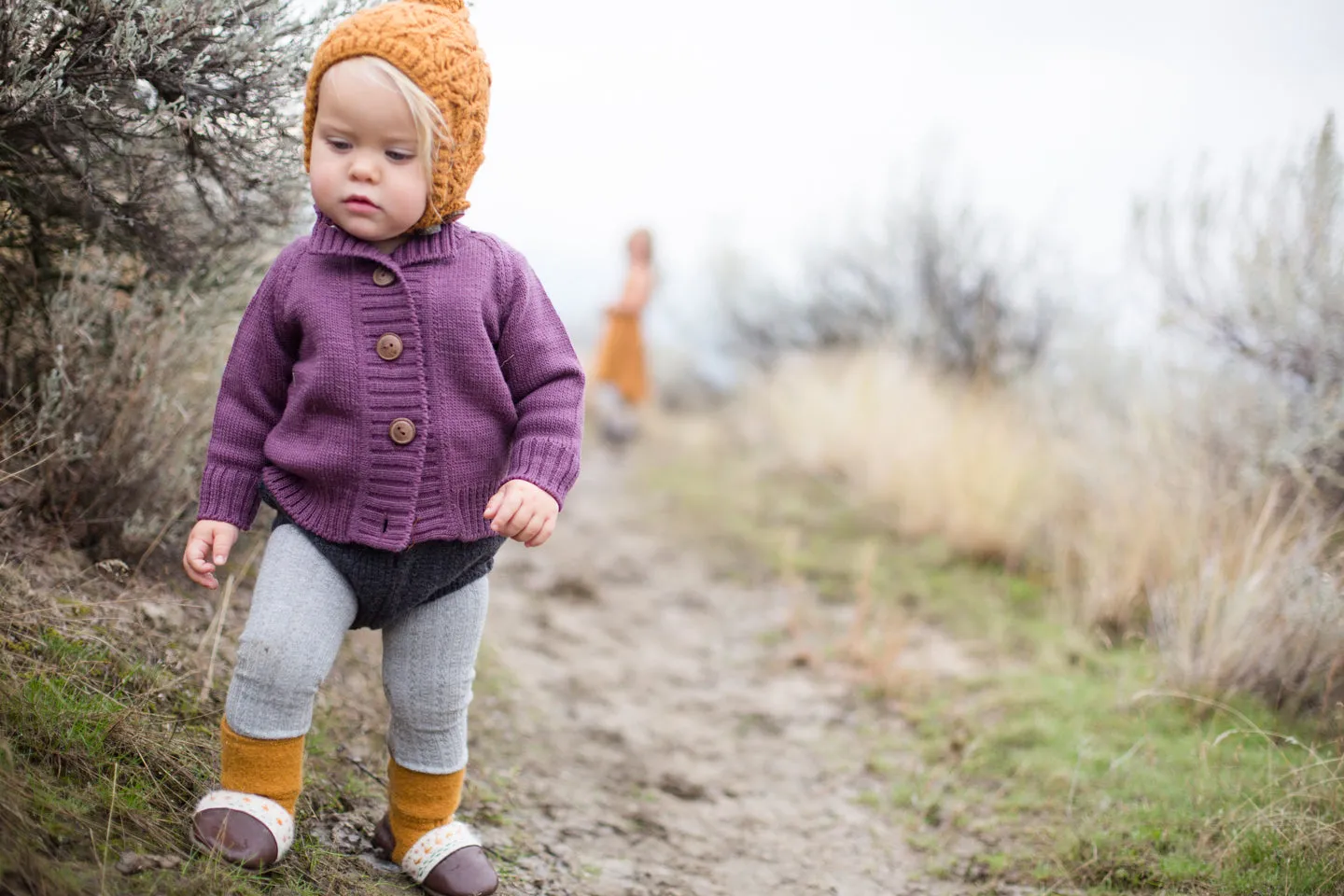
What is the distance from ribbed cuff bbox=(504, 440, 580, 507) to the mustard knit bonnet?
471mm

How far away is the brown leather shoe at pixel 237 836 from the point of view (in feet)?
5.93

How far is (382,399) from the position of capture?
1.89m

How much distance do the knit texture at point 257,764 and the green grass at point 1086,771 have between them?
1.71 m

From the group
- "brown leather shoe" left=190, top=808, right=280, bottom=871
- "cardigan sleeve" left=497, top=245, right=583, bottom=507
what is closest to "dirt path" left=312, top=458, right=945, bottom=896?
"brown leather shoe" left=190, top=808, right=280, bottom=871

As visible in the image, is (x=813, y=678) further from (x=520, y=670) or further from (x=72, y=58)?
(x=72, y=58)

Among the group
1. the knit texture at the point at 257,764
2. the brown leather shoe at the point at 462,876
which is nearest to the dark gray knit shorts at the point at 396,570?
the knit texture at the point at 257,764

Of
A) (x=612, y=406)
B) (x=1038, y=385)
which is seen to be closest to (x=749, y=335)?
(x=612, y=406)

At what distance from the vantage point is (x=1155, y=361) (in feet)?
16.0

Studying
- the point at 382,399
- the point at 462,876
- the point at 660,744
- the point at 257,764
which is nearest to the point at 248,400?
the point at 382,399

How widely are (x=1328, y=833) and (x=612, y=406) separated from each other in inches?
279

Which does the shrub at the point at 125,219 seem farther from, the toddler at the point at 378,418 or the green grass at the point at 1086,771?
the green grass at the point at 1086,771

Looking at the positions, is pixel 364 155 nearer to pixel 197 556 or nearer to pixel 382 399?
pixel 382 399

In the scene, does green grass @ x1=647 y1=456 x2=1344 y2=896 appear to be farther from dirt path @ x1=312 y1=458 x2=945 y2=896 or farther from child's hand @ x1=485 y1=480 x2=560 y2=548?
child's hand @ x1=485 y1=480 x2=560 y2=548

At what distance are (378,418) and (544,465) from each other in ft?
1.03
